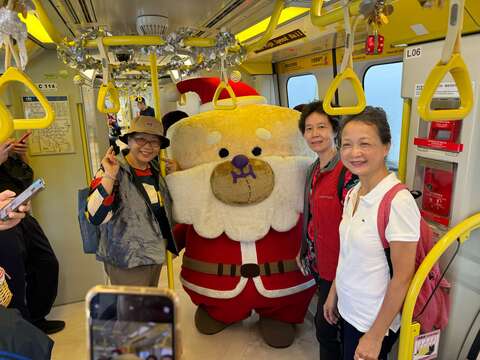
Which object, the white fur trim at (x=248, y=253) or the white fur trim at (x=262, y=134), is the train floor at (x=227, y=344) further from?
the white fur trim at (x=262, y=134)

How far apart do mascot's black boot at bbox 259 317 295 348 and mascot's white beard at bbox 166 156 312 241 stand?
72 cm

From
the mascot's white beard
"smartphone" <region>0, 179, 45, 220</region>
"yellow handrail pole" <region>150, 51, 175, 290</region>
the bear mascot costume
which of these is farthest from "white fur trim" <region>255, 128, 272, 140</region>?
"smartphone" <region>0, 179, 45, 220</region>

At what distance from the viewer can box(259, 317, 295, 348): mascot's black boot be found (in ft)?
8.83

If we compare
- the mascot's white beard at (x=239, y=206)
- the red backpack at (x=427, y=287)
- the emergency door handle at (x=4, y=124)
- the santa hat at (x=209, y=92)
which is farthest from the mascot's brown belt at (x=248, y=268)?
the emergency door handle at (x=4, y=124)

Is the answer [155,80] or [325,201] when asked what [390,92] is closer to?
[325,201]

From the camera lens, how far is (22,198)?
1.07 m

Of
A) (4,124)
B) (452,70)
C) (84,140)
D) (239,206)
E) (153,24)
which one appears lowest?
(239,206)

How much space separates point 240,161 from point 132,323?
1737 mm

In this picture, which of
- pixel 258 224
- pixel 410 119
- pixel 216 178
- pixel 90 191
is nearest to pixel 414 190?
pixel 410 119

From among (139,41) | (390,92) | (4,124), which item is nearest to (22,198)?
(4,124)

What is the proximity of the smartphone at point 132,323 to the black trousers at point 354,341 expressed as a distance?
1217 millimetres

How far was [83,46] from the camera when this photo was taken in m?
1.64

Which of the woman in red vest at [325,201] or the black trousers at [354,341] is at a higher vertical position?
the woman in red vest at [325,201]

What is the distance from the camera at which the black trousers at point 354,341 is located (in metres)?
1.61
